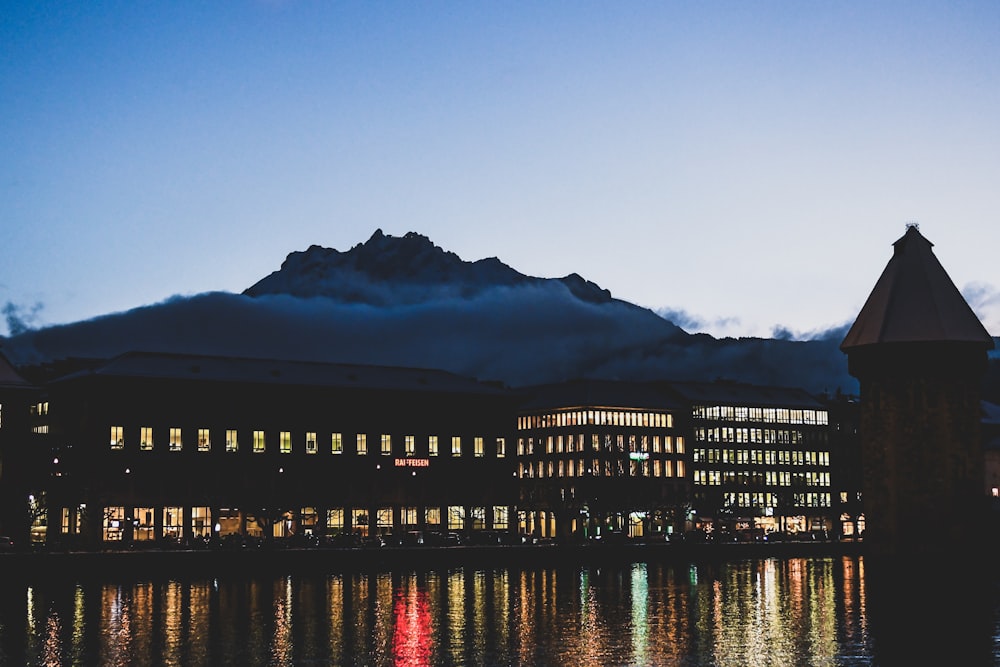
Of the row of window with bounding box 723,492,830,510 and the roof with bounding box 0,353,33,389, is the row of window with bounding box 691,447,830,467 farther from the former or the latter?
the roof with bounding box 0,353,33,389

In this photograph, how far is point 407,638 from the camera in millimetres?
56281

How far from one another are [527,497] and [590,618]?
106405 mm

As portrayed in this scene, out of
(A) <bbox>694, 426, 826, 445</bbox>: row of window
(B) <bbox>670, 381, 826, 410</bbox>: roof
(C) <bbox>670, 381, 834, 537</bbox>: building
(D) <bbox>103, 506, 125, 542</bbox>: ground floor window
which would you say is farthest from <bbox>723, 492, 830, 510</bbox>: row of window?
(D) <bbox>103, 506, 125, 542</bbox>: ground floor window

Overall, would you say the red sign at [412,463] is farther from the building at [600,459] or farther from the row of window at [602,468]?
the row of window at [602,468]

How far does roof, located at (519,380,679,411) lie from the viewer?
16825 centimetres

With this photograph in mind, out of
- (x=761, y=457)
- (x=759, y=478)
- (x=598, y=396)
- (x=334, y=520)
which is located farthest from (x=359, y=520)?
(x=761, y=457)

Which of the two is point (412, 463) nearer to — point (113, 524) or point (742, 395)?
point (113, 524)

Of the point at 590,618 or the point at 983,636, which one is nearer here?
the point at 983,636

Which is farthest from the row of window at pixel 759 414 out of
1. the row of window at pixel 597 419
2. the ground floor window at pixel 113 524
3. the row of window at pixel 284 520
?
the ground floor window at pixel 113 524

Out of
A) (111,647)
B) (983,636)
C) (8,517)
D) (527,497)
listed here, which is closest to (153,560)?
(8,517)

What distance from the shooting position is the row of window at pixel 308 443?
13188cm

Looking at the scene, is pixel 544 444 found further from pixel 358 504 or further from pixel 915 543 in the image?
pixel 915 543

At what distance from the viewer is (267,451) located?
5453 inches

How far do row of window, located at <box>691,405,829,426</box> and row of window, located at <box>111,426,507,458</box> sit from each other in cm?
3642
